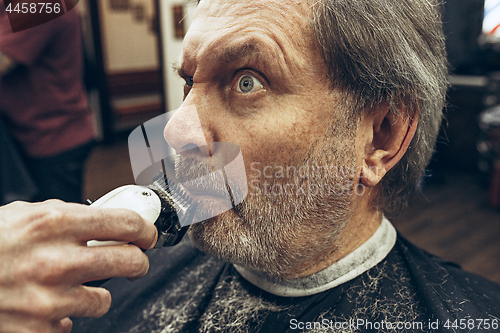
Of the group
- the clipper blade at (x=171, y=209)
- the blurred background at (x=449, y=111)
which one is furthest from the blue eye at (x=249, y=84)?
the blurred background at (x=449, y=111)

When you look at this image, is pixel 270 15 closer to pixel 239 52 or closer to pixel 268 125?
pixel 239 52

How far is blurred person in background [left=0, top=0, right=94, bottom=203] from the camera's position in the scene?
5.71ft

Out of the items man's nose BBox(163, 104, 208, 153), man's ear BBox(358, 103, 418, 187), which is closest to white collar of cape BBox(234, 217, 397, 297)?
man's ear BBox(358, 103, 418, 187)

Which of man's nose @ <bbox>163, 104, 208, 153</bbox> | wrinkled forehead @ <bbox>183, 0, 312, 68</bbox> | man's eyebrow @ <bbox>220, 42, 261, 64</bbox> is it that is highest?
wrinkled forehead @ <bbox>183, 0, 312, 68</bbox>

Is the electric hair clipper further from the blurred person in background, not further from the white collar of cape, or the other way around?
the blurred person in background

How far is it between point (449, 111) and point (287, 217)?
134cm

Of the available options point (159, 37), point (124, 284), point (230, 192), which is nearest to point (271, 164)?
point (230, 192)

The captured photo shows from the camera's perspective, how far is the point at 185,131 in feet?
3.04

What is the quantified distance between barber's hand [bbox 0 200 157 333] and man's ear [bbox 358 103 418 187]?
626 mm

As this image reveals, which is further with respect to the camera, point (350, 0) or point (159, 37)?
point (159, 37)

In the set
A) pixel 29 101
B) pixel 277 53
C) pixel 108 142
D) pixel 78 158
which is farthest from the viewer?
pixel 108 142

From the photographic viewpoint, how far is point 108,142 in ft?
20.8

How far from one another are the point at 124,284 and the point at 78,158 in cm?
102

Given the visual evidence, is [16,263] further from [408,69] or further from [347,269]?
[408,69]
